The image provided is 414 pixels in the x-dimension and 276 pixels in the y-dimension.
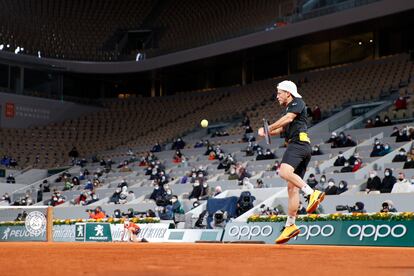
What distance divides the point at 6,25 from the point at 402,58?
2448 cm

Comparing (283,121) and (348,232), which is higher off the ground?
(283,121)

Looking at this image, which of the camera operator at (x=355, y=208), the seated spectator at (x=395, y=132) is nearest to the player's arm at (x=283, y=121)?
the camera operator at (x=355, y=208)

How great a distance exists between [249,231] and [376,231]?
13.2 feet

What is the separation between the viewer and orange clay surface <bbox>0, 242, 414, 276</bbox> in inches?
188

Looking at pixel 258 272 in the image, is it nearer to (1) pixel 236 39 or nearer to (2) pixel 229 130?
(2) pixel 229 130

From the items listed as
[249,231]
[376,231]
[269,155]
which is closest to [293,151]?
[376,231]

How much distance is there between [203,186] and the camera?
25812 mm

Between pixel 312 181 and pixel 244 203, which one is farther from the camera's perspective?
pixel 244 203

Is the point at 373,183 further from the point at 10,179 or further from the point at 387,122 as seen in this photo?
the point at 10,179

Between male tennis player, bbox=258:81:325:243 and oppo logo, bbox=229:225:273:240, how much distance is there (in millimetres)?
8455

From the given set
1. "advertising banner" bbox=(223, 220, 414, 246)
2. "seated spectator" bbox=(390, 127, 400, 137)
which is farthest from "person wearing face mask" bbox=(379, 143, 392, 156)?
"advertising banner" bbox=(223, 220, 414, 246)

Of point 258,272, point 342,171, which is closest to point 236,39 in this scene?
point 342,171

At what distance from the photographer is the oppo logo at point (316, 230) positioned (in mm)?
16109

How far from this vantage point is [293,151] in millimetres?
9188
